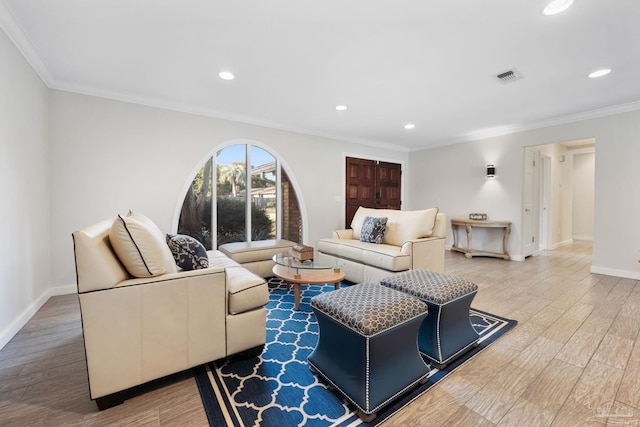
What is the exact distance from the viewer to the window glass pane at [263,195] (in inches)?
174

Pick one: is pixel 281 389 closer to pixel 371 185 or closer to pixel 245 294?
pixel 245 294

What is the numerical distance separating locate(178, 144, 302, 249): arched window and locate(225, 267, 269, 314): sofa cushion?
232cm

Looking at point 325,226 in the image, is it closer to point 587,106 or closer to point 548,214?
point 587,106

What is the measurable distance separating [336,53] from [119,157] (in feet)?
9.46

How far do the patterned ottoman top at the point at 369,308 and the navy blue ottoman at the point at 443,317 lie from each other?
24 cm

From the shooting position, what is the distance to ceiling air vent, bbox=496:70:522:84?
272 centimetres

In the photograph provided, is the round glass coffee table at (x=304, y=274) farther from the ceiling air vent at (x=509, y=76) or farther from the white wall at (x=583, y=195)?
the white wall at (x=583, y=195)

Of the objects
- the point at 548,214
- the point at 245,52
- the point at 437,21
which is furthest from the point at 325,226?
the point at 548,214

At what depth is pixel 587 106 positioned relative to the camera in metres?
3.71

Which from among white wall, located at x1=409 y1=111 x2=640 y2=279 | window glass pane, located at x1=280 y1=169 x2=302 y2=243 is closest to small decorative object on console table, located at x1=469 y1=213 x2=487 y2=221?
white wall, located at x1=409 y1=111 x2=640 y2=279

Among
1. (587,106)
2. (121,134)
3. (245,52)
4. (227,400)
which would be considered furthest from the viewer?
(587,106)

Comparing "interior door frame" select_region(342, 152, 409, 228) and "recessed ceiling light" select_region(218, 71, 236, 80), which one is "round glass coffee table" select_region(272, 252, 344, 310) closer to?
"recessed ceiling light" select_region(218, 71, 236, 80)

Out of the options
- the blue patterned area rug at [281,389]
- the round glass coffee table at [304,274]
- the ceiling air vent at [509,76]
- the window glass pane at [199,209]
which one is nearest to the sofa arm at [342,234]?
the round glass coffee table at [304,274]

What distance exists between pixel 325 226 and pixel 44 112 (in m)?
4.09
